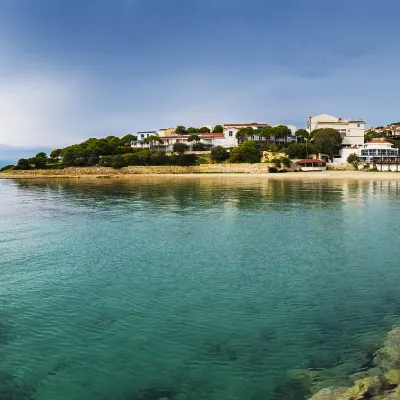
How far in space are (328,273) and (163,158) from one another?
11864cm

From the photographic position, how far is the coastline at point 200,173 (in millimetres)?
99562

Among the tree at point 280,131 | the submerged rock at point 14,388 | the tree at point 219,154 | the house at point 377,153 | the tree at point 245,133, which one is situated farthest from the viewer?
the tree at point 245,133

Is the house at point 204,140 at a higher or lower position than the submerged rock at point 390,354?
higher

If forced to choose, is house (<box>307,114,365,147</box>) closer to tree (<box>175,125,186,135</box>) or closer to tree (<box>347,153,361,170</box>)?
tree (<box>347,153,361,170</box>)

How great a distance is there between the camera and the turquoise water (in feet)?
32.0

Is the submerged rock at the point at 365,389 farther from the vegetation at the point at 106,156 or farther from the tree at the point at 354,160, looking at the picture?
the vegetation at the point at 106,156

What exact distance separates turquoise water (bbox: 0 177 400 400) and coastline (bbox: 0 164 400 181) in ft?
241

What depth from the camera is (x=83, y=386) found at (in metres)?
9.48

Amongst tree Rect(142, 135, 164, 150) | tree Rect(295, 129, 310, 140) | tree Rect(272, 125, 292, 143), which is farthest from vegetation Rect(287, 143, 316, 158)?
tree Rect(142, 135, 164, 150)

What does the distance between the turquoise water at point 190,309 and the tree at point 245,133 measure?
11086 centimetres

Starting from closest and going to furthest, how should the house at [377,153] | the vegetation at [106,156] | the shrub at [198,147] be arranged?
the house at [377,153], the vegetation at [106,156], the shrub at [198,147]

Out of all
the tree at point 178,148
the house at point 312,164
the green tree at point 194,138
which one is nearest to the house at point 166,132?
the green tree at point 194,138

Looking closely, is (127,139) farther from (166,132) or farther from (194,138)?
(194,138)

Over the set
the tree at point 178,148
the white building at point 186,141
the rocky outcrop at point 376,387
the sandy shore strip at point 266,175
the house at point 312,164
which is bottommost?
the rocky outcrop at point 376,387
